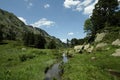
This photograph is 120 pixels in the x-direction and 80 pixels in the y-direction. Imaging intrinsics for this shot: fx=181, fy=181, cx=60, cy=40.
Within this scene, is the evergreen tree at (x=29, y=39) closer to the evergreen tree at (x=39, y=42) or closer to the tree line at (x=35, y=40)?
the tree line at (x=35, y=40)

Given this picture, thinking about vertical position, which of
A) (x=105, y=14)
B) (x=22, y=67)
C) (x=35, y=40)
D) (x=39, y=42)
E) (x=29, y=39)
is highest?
(x=105, y=14)

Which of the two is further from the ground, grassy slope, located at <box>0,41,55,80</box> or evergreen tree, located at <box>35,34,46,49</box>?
evergreen tree, located at <box>35,34,46,49</box>

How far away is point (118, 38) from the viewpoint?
57.2 m

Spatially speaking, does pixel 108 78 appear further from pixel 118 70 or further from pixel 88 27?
pixel 88 27

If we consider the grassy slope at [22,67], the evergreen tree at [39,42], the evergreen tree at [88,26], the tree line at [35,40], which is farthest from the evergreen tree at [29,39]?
the grassy slope at [22,67]

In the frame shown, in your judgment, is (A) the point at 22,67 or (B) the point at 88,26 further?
(B) the point at 88,26

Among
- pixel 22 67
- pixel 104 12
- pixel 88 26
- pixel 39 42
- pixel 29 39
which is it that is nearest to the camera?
pixel 22 67

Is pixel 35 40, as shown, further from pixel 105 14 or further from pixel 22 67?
pixel 22 67

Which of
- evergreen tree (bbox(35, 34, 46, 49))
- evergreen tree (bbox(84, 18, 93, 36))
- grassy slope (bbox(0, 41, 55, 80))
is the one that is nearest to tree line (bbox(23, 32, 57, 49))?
evergreen tree (bbox(35, 34, 46, 49))

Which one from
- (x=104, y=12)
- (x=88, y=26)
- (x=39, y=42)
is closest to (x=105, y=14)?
(x=104, y=12)

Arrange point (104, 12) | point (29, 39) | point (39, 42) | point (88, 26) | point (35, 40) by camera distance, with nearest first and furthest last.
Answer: point (104, 12)
point (88, 26)
point (39, 42)
point (35, 40)
point (29, 39)

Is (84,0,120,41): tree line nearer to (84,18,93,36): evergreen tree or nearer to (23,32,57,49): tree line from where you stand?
(84,18,93,36): evergreen tree

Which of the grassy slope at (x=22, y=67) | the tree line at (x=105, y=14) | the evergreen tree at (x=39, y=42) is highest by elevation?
the tree line at (x=105, y=14)

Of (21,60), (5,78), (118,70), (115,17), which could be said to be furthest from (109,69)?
(115,17)
